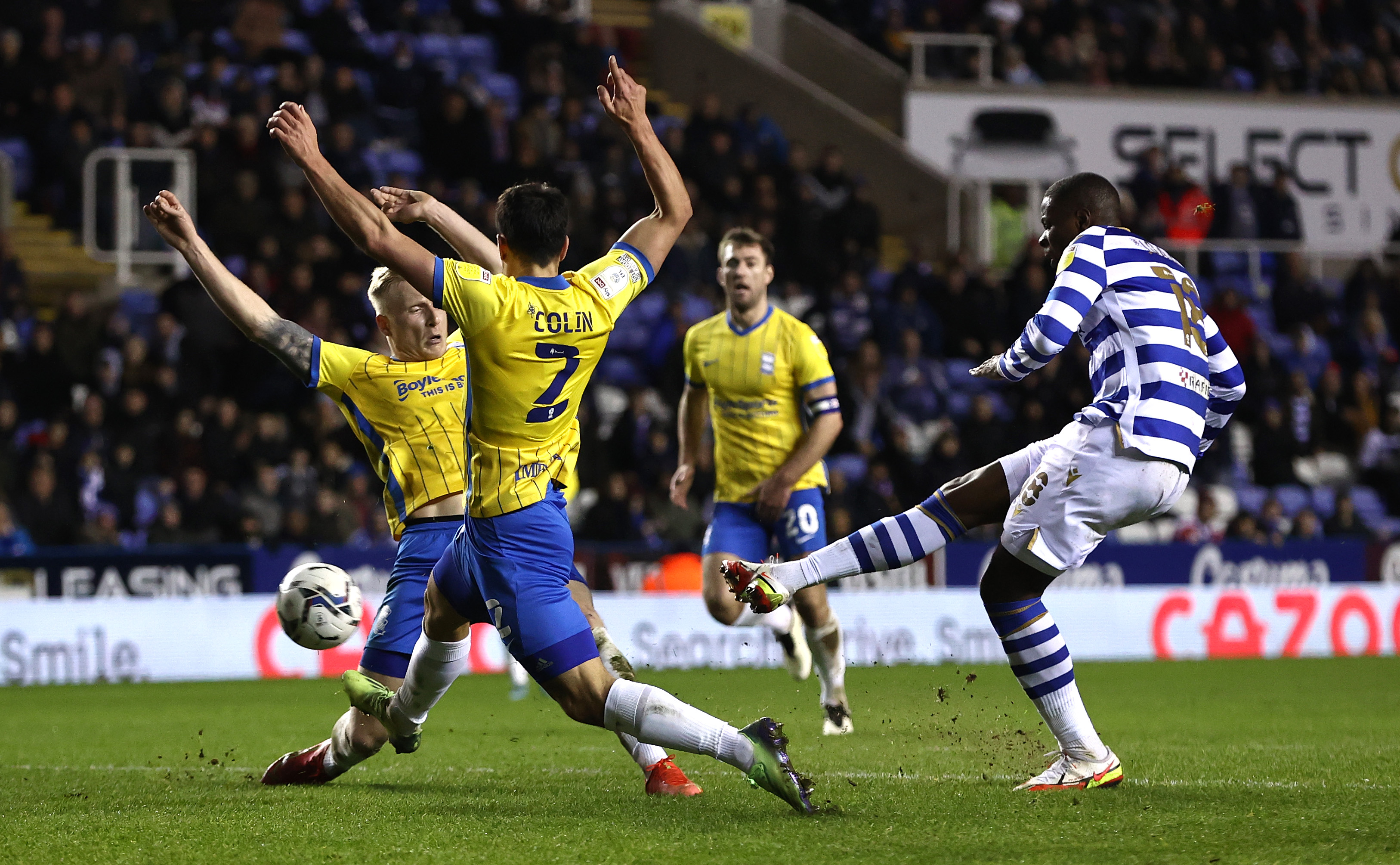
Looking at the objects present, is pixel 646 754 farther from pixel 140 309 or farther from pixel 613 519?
pixel 140 309

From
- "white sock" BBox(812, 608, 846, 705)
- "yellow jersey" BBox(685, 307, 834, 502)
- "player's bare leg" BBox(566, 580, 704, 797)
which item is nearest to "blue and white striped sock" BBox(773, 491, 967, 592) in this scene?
"player's bare leg" BBox(566, 580, 704, 797)

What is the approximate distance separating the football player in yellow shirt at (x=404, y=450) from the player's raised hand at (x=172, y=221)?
55cm

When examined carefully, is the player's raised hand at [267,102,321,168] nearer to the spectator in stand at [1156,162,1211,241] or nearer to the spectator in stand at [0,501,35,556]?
the spectator in stand at [0,501,35,556]

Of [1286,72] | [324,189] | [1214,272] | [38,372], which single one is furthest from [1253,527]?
[324,189]

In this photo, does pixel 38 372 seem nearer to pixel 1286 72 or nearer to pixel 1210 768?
pixel 1210 768

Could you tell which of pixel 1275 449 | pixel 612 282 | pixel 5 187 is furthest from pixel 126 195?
pixel 1275 449

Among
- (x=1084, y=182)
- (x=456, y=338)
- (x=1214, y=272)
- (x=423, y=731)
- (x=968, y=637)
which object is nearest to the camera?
(x=1084, y=182)

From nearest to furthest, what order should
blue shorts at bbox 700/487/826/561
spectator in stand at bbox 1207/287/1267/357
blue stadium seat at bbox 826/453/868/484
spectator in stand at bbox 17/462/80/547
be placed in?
1. blue shorts at bbox 700/487/826/561
2. spectator in stand at bbox 17/462/80/547
3. blue stadium seat at bbox 826/453/868/484
4. spectator in stand at bbox 1207/287/1267/357

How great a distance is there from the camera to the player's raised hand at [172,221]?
19.0ft

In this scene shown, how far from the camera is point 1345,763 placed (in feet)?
22.6

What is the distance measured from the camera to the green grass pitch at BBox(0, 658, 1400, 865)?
4855mm

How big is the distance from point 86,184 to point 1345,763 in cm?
1291

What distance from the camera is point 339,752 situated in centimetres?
645

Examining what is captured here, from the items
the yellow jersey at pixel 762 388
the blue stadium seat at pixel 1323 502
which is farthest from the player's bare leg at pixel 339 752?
the blue stadium seat at pixel 1323 502
